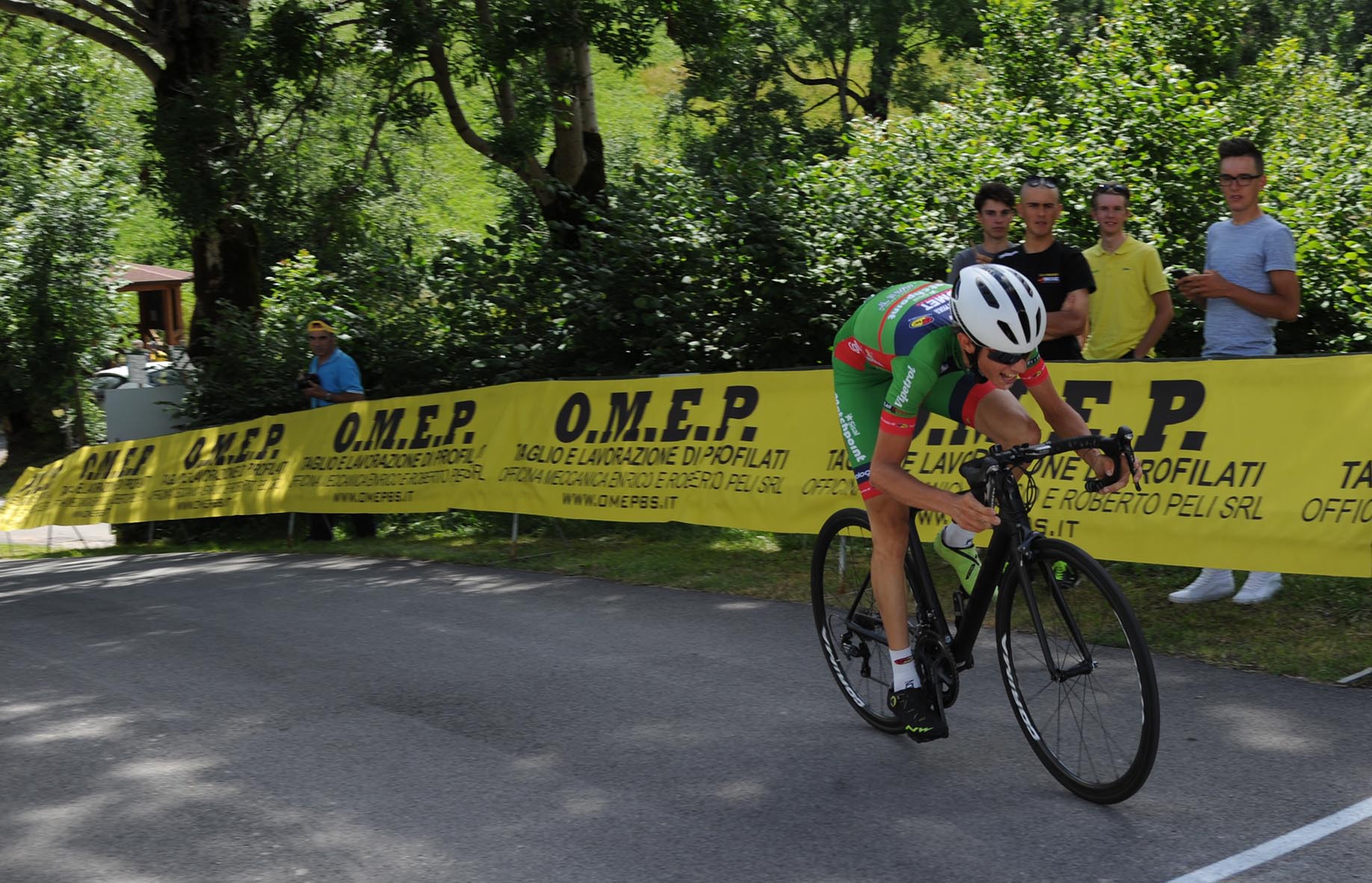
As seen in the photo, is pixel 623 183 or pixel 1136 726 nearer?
pixel 1136 726

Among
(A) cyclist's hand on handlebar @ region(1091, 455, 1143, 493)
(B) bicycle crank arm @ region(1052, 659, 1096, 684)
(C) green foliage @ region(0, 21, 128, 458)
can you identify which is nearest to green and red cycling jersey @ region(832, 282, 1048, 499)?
(A) cyclist's hand on handlebar @ region(1091, 455, 1143, 493)

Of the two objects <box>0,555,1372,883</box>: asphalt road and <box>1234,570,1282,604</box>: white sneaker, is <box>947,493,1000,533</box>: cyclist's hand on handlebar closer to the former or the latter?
<box>0,555,1372,883</box>: asphalt road

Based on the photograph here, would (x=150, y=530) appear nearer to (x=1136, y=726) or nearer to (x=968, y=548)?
(x=968, y=548)

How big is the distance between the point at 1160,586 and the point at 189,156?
1248 centimetres

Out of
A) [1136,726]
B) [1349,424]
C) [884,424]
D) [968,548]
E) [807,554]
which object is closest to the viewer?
[1136,726]

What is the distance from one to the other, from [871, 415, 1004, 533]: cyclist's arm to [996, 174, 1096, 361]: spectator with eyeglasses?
122 inches

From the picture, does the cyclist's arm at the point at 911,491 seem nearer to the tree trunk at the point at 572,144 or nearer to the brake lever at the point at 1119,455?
the brake lever at the point at 1119,455

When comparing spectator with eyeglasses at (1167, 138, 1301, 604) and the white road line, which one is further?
spectator with eyeglasses at (1167, 138, 1301, 604)

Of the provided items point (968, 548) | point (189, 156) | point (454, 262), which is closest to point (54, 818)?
point (968, 548)

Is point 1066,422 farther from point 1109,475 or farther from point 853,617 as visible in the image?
point 853,617

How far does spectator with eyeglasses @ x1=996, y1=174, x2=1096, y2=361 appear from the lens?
7520mm

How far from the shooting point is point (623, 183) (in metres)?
15.0

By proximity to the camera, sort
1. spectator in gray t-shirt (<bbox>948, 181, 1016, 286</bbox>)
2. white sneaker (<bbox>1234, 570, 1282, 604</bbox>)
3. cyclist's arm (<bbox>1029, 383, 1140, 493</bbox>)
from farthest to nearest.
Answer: spectator in gray t-shirt (<bbox>948, 181, 1016, 286</bbox>)
white sneaker (<bbox>1234, 570, 1282, 604</bbox>)
cyclist's arm (<bbox>1029, 383, 1140, 493</bbox>)

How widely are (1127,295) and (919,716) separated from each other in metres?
3.91
